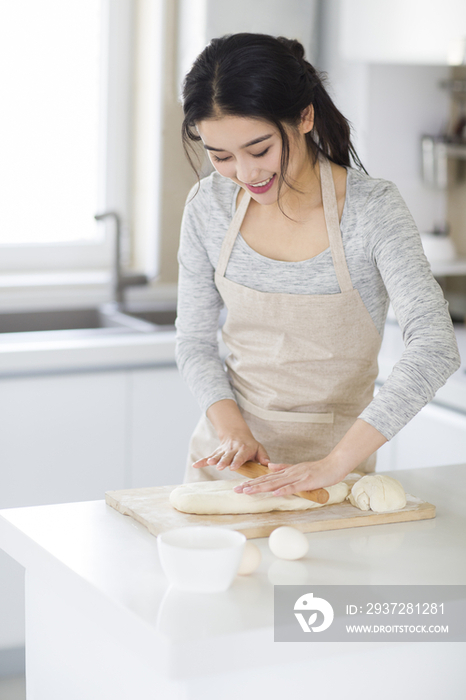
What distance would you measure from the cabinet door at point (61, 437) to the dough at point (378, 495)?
3.78 ft

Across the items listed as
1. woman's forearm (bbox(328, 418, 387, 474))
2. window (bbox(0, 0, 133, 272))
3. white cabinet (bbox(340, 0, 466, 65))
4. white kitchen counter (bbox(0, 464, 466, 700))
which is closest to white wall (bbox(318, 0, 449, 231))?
white cabinet (bbox(340, 0, 466, 65))

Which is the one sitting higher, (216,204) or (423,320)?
(216,204)

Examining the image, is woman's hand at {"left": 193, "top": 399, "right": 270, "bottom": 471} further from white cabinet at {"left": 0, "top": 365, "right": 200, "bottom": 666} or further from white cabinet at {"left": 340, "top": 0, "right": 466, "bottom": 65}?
white cabinet at {"left": 340, "top": 0, "right": 466, "bottom": 65}

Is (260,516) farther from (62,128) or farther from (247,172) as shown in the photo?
(62,128)

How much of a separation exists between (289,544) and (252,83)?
644mm

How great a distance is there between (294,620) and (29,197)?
242 centimetres

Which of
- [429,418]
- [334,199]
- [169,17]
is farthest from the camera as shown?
[169,17]

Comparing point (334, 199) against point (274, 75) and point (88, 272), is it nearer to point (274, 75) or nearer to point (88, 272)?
point (274, 75)

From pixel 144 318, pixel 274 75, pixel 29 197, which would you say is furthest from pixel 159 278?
pixel 274 75

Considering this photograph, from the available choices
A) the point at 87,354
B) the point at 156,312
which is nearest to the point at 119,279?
the point at 156,312

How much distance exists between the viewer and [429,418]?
2121 mm

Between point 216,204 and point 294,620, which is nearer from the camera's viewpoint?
point 294,620

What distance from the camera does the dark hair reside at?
48.1 inches

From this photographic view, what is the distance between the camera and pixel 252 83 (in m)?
1.22
